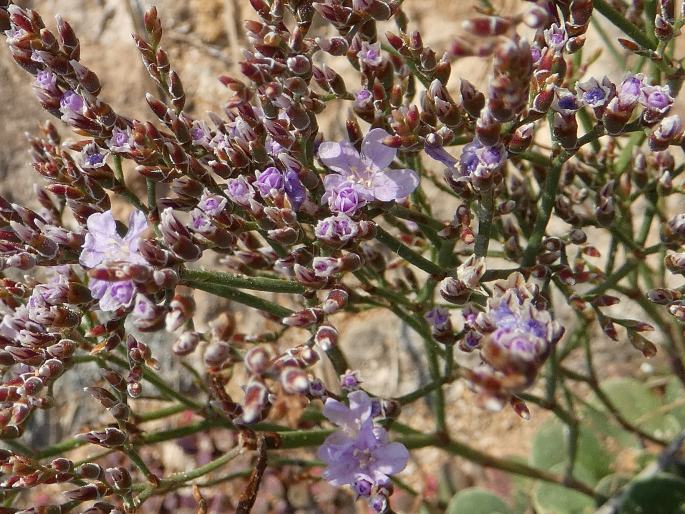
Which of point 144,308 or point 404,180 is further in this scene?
point 404,180

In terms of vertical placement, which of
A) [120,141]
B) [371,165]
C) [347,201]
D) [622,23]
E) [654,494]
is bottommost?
[654,494]

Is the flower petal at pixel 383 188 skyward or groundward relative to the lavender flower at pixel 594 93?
groundward

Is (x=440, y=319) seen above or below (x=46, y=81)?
below

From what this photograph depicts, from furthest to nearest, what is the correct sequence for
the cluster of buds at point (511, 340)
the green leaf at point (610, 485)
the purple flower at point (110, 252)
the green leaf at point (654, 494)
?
1. the green leaf at point (610, 485)
2. the green leaf at point (654, 494)
3. the purple flower at point (110, 252)
4. the cluster of buds at point (511, 340)

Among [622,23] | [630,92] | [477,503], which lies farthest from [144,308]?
[477,503]

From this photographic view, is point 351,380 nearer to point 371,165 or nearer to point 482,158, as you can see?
point 371,165

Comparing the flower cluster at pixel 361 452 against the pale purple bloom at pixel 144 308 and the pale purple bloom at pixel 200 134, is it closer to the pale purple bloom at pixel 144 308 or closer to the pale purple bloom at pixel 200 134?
the pale purple bloom at pixel 144 308

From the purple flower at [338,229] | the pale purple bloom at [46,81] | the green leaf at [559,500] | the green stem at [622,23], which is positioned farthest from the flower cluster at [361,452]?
the green leaf at [559,500]
